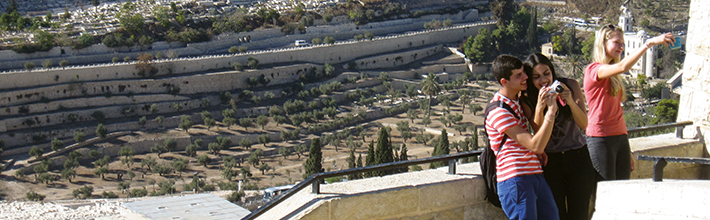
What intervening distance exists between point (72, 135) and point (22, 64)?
6.86 meters

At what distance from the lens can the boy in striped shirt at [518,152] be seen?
3.60 meters

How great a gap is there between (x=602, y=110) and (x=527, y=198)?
0.98 m

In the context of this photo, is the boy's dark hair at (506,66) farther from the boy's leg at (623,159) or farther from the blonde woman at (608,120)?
the boy's leg at (623,159)

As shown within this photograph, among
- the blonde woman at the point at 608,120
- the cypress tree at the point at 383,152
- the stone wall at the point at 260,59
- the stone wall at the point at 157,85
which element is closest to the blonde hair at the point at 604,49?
the blonde woman at the point at 608,120

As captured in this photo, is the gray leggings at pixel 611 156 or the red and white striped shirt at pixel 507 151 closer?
the red and white striped shirt at pixel 507 151

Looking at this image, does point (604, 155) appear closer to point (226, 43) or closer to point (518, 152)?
point (518, 152)

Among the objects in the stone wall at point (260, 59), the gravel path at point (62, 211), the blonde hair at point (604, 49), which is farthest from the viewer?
the stone wall at point (260, 59)

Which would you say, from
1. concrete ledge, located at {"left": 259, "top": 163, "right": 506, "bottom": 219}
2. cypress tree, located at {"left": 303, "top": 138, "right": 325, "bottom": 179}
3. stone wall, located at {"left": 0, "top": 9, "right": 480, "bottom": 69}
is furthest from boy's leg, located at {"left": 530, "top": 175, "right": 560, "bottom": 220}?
stone wall, located at {"left": 0, "top": 9, "right": 480, "bottom": 69}

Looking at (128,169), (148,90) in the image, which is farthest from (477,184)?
(148,90)

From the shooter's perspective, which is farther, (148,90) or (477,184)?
(148,90)

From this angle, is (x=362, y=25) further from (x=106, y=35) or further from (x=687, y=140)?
(x=687, y=140)

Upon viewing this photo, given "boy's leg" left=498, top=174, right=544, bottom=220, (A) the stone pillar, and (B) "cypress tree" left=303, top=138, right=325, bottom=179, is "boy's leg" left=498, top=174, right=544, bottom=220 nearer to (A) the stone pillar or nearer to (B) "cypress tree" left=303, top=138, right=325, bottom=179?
(A) the stone pillar

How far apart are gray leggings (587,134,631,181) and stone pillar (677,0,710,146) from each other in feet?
3.15

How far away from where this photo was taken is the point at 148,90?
30.9 metres
